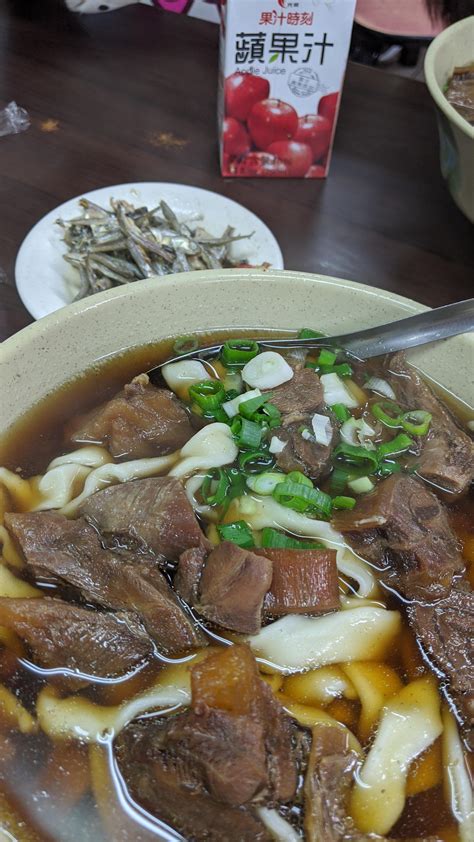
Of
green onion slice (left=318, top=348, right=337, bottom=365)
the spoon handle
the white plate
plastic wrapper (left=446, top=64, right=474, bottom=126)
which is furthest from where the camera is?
plastic wrapper (left=446, top=64, right=474, bottom=126)

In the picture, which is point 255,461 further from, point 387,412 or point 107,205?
point 107,205

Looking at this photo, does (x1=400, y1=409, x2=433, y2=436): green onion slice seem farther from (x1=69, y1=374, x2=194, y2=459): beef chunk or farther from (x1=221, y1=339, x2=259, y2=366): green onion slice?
(x1=69, y1=374, x2=194, y2=459): beef chunk

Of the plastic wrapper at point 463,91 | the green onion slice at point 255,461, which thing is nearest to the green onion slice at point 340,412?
the green onion slice at point 255,461

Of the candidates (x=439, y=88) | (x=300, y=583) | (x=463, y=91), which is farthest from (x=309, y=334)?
(x=463, y=91)

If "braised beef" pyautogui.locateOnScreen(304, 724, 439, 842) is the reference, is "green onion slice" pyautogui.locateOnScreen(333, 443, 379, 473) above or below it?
above

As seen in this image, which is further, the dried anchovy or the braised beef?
the dried anchovy

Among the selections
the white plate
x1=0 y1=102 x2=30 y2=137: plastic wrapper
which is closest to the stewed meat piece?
the white plate
